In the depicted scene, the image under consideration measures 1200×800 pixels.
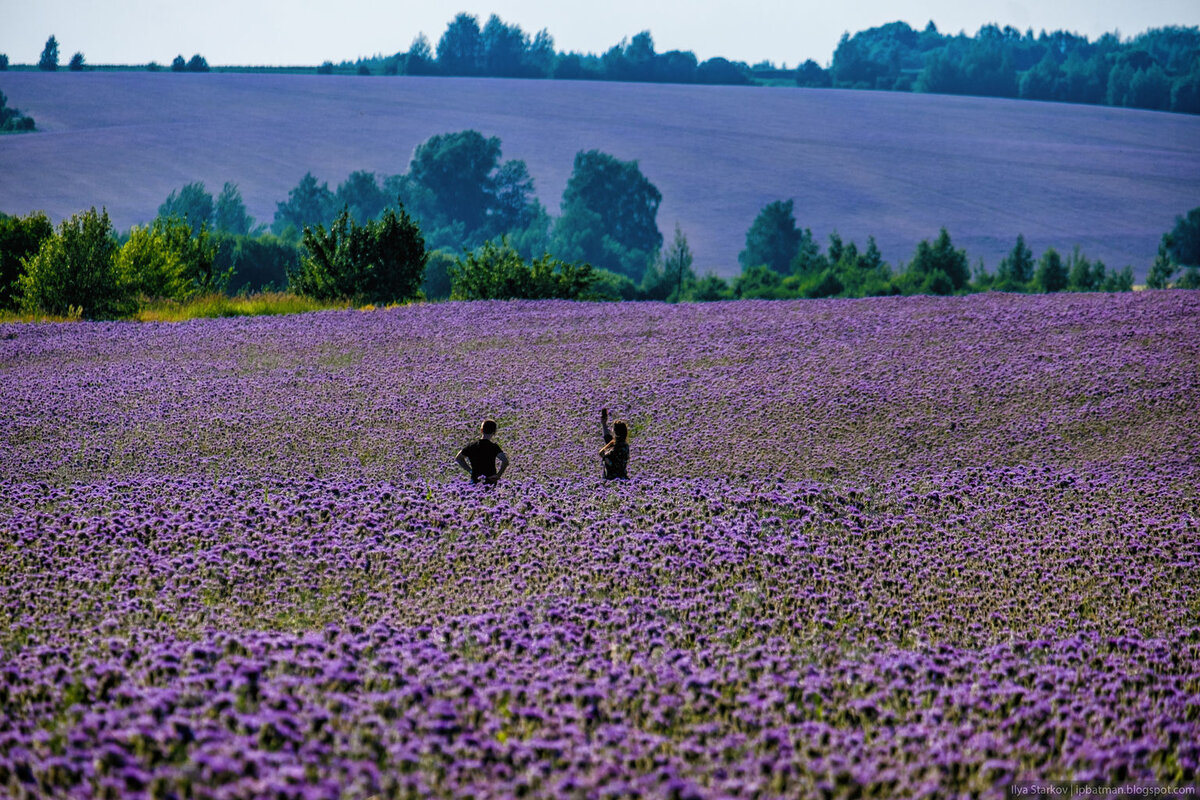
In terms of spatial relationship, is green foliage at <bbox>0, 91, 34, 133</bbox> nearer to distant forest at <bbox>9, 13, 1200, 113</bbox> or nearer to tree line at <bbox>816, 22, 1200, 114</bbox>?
distant forest at <bbox>9, 13, 1200, 113</bbox>

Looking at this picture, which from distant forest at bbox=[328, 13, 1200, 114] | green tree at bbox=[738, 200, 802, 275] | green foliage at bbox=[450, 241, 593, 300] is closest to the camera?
green foliage at bbox=[450, 241, 593, 300]

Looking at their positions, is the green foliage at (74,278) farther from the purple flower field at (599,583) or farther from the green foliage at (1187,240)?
the green foliage at (1187,240)

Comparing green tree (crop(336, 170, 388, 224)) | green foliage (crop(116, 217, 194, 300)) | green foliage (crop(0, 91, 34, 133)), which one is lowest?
green foliage (crop(116, 217, 194, 300))

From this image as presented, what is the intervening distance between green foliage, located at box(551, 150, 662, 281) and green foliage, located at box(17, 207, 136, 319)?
3254 inches

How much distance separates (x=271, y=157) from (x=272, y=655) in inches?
4672

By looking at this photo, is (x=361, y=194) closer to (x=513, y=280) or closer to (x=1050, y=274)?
(x=1050, y=274)

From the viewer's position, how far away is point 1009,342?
14.7 metres

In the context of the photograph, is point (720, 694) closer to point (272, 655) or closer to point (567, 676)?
point (567, 676)

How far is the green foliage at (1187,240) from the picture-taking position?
277 ft

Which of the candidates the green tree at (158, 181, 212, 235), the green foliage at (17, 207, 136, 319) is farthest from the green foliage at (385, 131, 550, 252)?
the green foliage at (17, 207, 136, 319)

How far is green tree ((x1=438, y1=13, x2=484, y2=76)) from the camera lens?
520 feet

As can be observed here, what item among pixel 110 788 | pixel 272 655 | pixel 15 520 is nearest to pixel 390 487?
pixel 15 520

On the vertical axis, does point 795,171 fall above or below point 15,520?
above

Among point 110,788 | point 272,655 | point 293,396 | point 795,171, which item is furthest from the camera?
point 795,171
